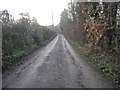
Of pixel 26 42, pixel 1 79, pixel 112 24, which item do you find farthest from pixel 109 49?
pixel 26 42

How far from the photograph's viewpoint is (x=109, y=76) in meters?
8.84

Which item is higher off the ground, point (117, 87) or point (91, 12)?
point (91, 12)

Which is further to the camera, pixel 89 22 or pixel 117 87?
pixel 89 22

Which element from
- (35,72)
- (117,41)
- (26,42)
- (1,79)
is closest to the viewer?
(1,79)

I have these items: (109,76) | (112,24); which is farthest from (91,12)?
(109,76)

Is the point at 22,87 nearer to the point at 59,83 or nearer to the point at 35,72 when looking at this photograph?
the point at 59,83

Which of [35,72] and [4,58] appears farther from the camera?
[4,58]

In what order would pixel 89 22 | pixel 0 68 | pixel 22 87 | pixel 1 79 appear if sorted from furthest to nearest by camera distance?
pixel 89 22
pixel 0 68
pixel 1 79
pixel 22 87

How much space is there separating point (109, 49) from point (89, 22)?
2657mm

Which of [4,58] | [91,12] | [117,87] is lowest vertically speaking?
[117,87]

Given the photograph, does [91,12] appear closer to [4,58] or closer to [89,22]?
[89,22]

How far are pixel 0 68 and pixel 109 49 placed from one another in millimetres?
7764

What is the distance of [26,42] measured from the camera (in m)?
20.6

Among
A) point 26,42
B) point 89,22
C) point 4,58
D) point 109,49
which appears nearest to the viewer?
point 4,58
